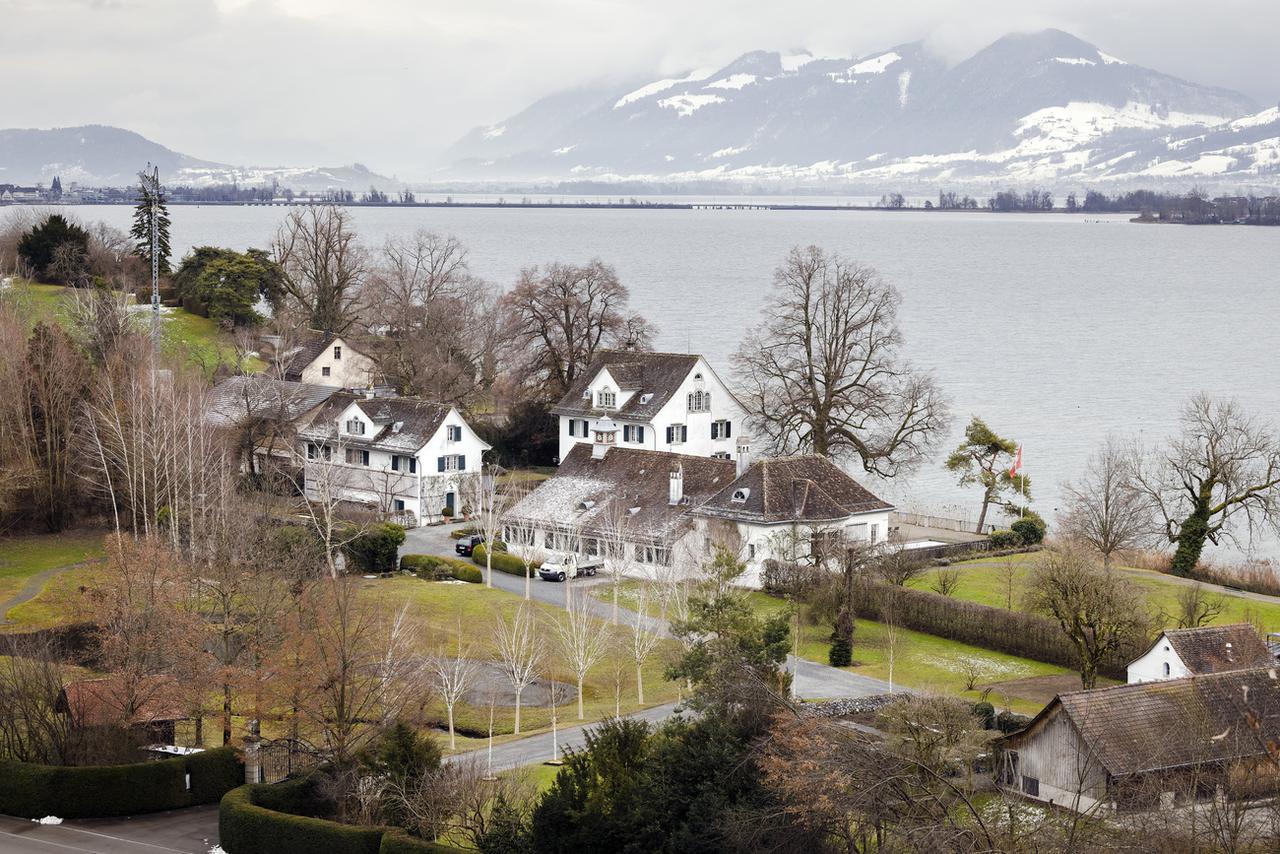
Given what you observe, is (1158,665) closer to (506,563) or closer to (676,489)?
(676,489)

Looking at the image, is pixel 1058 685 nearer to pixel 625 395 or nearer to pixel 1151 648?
pixel 1151 648

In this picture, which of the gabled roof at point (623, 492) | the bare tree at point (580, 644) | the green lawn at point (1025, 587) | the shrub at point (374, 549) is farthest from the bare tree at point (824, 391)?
the bare tree at point (580, 644)

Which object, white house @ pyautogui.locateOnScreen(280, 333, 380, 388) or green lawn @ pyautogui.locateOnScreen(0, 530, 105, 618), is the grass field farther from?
white house @ pyautogui.locateOnScreen(280, 333, 380, 388)

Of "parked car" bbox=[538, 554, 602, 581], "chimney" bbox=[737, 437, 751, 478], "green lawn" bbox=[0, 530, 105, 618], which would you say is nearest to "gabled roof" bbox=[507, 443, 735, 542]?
"chimney" bbox=[737, 437, 751, 478]

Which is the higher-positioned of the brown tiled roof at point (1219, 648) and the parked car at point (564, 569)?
the brown tiled roof at point (1219, 648)

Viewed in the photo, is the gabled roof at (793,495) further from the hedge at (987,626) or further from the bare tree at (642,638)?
the bare tree at (642,638)

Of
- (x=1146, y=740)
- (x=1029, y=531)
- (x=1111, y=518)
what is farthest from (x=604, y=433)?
(x=1146, y=740)
